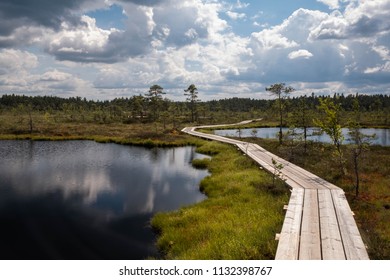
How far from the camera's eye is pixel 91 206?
23516mm

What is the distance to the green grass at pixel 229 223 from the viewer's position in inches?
501

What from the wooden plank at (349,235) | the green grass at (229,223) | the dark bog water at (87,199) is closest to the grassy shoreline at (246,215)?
the green grass at (229,223)

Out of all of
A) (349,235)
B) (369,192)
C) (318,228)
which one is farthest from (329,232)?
(369,192)

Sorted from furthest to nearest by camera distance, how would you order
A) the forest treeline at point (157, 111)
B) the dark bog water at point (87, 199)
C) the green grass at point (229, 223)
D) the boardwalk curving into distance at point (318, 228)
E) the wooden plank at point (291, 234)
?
1. the forest treeline at point (157, 111)
2. the dark bog water at point (87, 199)
3. the green grass at point (229, 223)
4. the boardwalk curving into distance at point (318, 228)
5. the wooden plank at point (291, 234)

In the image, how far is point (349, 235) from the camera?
12.5 m

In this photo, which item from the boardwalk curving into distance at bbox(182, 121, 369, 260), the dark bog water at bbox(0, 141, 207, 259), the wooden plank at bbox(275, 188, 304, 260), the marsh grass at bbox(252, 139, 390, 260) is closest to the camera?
the wooden plank at bbox(275, 188, 304, 260)

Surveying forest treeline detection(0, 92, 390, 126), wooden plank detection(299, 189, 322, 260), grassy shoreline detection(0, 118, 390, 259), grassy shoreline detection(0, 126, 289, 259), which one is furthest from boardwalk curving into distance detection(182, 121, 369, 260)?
forest treeline detection(0, 92, 390, 126)

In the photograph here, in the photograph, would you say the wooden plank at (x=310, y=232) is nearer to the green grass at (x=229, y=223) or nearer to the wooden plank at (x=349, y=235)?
the wooden plank at (x=349, y=235)

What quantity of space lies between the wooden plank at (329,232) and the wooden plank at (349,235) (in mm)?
185

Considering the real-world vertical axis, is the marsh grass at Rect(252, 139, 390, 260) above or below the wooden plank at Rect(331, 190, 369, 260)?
below

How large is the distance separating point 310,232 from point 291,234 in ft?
2.95

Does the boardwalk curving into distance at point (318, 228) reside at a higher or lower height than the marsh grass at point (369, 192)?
higher

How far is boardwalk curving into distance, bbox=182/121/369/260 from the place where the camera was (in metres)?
10.9

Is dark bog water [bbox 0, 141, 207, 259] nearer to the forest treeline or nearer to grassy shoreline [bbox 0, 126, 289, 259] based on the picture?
grassy shoreline [bbox 0, 126, 289, 259]
